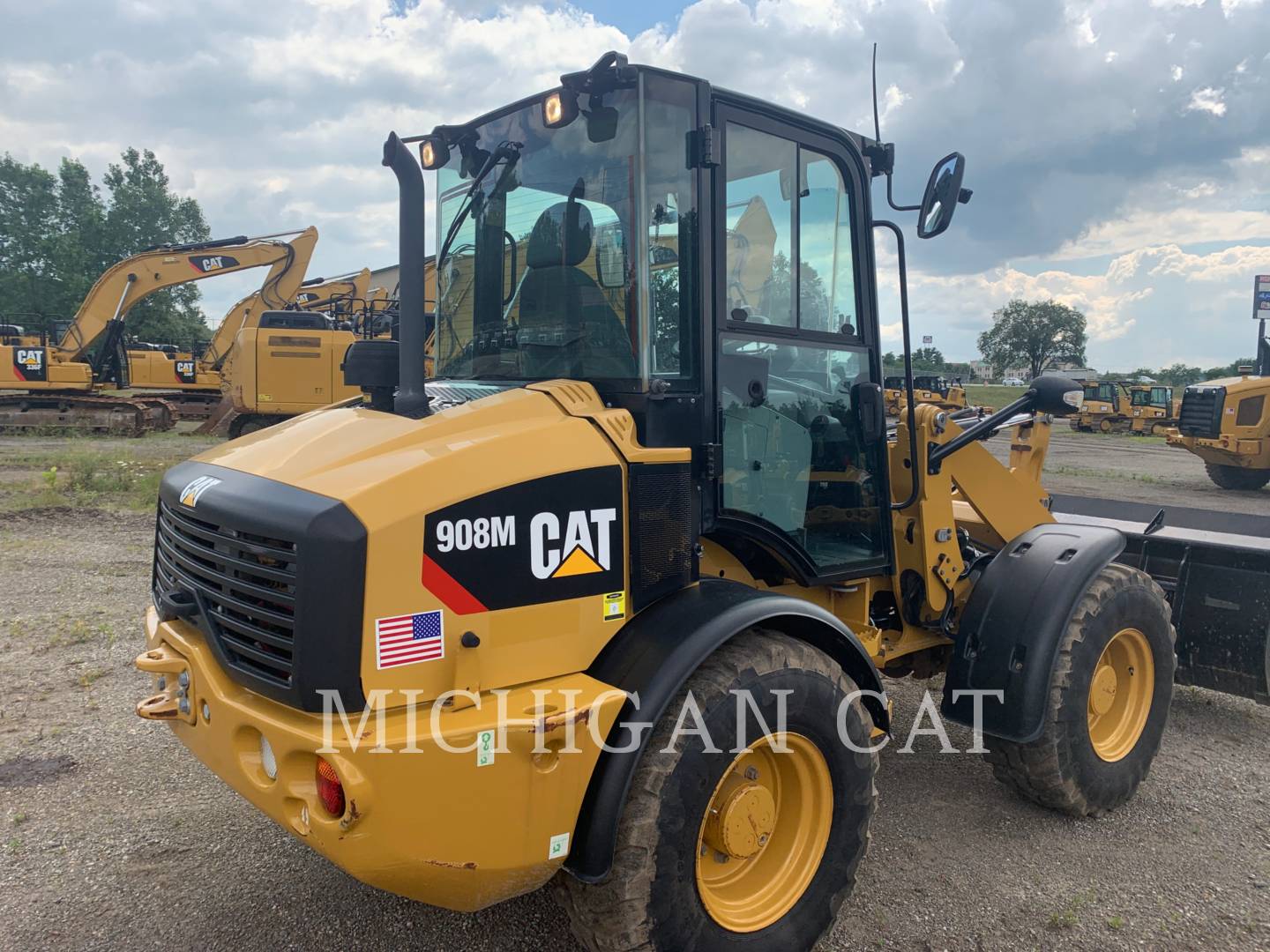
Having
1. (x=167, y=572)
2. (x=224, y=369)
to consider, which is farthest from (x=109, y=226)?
(x=167, y=572)

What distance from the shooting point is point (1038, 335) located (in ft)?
266

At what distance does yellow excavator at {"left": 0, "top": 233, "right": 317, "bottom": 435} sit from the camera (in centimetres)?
1908

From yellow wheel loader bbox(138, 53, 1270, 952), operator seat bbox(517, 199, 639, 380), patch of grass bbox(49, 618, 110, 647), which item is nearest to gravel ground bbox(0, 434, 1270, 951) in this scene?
yellow wheel loader bbox(138, 53, 1270, 952)

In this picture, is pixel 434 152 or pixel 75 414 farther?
pixel 75 414

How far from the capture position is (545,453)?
95.8 inches

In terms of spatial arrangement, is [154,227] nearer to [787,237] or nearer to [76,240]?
[76,240]

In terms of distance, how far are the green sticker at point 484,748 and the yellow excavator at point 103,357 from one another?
1983cm

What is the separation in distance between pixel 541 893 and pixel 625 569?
1.37 meters

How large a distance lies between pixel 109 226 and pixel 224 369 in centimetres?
3311

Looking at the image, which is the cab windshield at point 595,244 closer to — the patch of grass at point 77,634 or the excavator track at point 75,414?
the patch of grass at point 77,634

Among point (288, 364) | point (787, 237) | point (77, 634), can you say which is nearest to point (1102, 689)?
point (787, 237)

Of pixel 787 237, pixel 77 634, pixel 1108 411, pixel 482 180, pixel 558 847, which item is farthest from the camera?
pixel 1108 411

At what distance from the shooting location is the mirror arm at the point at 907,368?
355 cm

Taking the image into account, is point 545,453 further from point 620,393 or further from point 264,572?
point 264,572
